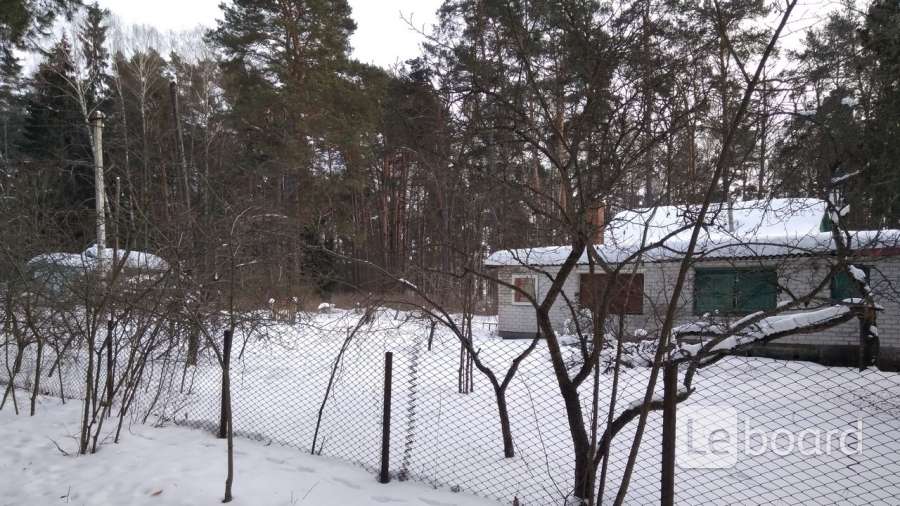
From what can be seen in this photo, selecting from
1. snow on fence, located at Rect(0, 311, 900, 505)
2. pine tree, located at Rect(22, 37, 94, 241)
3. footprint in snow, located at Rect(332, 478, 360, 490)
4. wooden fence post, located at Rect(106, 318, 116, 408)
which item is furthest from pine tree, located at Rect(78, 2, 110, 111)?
→ footprint in snow, located at Rect(332, 478, 360, 490)

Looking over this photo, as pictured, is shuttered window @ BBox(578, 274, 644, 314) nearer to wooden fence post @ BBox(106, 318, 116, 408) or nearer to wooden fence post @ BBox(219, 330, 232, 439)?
wooden fence post @ BBox(219, 330, 232, 439)

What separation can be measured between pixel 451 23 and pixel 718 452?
416cm

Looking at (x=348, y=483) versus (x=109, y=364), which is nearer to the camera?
(x=348, y=483)

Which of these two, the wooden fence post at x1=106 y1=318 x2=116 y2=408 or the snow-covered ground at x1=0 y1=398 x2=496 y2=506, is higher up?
the wooden fence post at x1=106 y1=318 x2=116 y2=408

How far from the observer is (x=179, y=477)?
323 centimetres

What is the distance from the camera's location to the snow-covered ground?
118 inches

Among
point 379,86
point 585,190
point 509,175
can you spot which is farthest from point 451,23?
point 379,86

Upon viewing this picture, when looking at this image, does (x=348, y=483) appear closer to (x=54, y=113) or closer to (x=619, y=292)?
(x=619, y=292)

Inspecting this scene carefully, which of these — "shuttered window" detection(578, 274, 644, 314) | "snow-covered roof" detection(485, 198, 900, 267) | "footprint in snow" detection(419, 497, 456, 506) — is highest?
"snow-covered roof" detection(485, 198, 900, 267)

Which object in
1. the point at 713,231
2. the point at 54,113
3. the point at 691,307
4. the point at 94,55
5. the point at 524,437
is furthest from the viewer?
the point at 54,113

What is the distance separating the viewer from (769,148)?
2.48 m

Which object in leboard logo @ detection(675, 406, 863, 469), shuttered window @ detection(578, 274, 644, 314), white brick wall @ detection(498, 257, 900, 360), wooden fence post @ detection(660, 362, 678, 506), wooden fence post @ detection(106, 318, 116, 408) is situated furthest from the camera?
white brick wall @ detection(498, 257, 900, 360)

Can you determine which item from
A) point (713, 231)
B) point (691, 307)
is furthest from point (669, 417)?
point (691, 307)

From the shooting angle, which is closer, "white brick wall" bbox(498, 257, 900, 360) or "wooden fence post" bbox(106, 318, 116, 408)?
"wooden fence post" bbox(106, 318, 116, 408)
